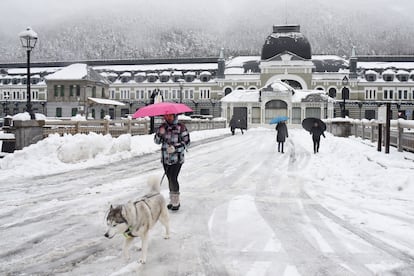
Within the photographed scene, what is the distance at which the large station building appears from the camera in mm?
60719

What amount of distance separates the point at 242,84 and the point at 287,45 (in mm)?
10721

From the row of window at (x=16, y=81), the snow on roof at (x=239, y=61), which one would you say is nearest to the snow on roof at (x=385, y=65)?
the snow on roof at (x=239, y=61)

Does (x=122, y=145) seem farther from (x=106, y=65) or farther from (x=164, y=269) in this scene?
(x=106, y=65)

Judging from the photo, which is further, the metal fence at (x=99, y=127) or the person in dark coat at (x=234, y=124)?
the person in dark coat at (x=234, y=124)

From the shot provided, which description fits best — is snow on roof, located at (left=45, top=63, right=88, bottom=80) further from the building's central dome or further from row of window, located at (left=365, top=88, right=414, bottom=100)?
row of window, located at (left=365, top=88, right=414, bottom=100)

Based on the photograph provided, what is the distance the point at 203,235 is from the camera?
19.5 ft

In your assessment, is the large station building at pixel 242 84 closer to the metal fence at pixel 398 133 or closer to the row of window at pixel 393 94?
the row of window at pixel 393 94

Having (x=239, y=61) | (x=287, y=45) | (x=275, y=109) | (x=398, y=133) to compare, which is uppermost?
(x=287, y=45)

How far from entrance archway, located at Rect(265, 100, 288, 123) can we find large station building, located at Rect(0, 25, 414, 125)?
0.47 feet

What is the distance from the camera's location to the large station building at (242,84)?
60719mm

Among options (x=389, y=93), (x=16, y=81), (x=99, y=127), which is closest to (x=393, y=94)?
(x=389, y=93)

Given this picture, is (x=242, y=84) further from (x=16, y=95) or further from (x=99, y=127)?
(x=99, y=127)

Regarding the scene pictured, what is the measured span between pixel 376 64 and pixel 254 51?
4287 cm

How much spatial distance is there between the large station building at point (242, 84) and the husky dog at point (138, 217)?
54.5 m
